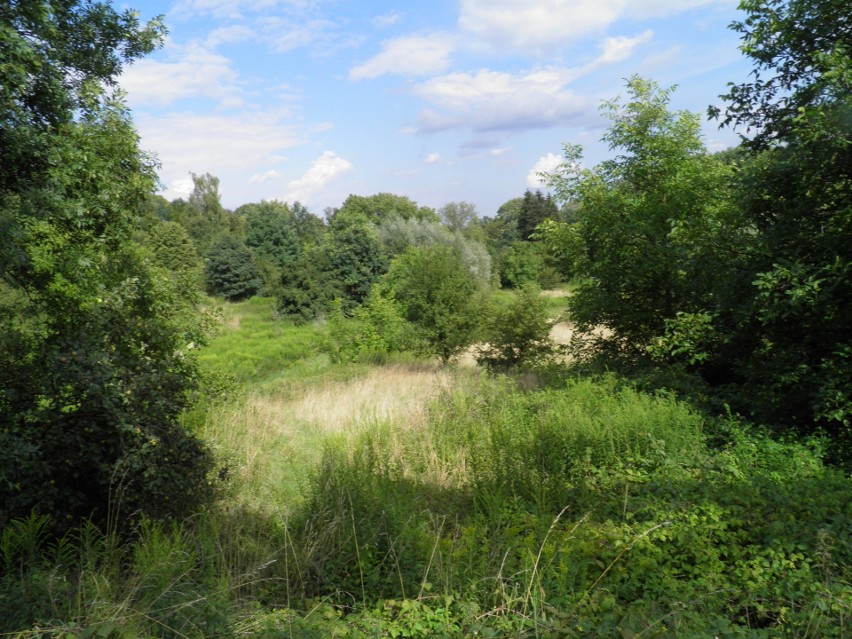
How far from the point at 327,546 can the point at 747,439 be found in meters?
5.08

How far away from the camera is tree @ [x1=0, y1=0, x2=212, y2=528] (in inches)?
212

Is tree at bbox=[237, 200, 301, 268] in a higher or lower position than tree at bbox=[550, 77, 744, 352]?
higher

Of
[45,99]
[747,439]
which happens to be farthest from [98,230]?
[747,439]

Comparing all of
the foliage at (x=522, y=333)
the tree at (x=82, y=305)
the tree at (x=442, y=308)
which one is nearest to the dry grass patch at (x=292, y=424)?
the tree at (x=82, y=305)

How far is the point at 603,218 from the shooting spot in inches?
457

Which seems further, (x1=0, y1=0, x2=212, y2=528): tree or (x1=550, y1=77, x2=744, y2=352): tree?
(x1=550, y1=77, x2=744, y2=352): tree

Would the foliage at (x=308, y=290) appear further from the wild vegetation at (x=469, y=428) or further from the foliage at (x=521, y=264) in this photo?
the wild vegetation at (x=469, y=428)

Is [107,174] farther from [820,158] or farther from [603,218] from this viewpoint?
[820,158]

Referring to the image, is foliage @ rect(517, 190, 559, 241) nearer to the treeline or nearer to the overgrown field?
the treeline

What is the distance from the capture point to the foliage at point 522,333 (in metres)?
14.4

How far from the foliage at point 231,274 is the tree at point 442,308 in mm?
31376

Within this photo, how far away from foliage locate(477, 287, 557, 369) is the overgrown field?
597cm

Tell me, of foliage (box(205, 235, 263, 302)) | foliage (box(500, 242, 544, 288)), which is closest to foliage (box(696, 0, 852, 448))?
foliage (box(500, 242, 544, 288))

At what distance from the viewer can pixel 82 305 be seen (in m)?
7.84
